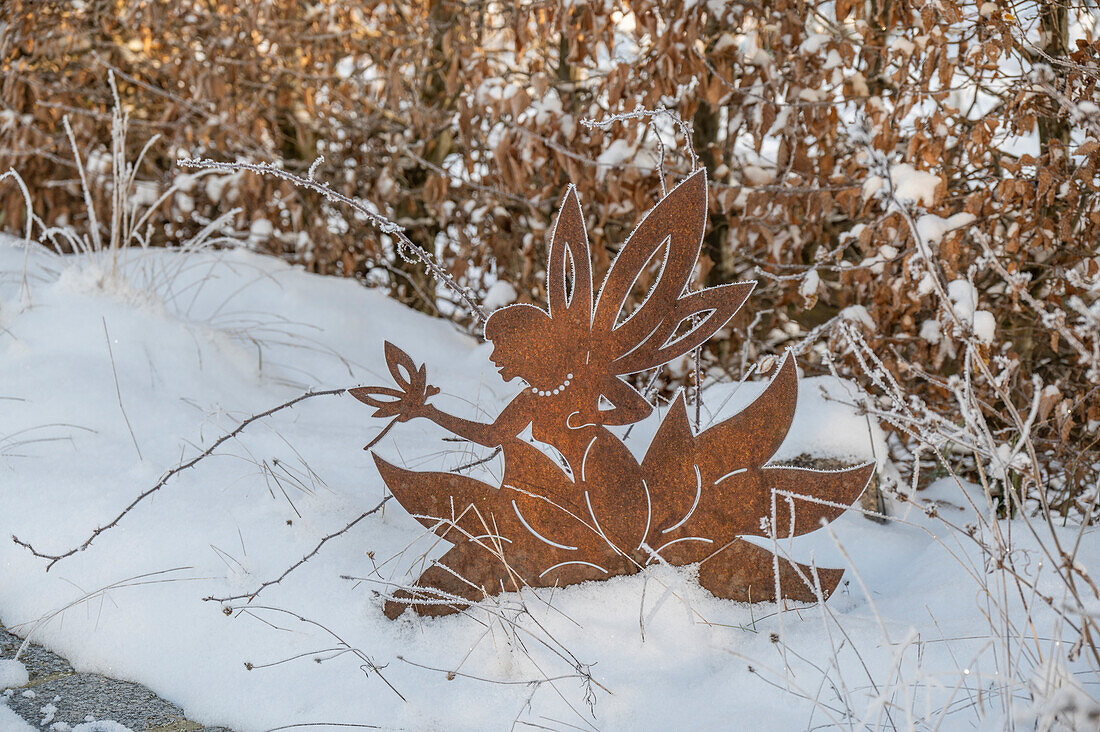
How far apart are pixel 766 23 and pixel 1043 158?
908 millimetres

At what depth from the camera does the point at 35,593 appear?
62.9 inches

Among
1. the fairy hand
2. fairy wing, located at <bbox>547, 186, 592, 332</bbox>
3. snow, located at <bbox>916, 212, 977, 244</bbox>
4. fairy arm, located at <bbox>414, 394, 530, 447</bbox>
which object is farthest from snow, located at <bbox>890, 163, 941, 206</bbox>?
the fairy hand

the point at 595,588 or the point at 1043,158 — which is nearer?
the point at 595,588

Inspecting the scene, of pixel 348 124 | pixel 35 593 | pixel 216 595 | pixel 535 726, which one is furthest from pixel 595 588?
pixel 348 124

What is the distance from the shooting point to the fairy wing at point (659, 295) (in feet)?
5.12

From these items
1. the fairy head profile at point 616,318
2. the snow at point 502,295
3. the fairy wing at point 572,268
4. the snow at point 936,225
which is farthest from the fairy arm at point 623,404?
the snow at point 502,295

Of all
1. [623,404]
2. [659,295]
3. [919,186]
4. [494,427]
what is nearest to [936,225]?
[919,186]

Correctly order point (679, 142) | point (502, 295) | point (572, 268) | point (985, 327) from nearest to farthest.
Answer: point (572, 268)
point (985, 327)
point (679, 142)
point (502, 295)

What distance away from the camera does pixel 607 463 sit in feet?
5.21

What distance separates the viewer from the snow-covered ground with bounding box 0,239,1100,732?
4.39 feet

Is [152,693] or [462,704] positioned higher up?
[462,704]

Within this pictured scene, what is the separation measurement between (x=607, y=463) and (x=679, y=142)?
1518 millimetres

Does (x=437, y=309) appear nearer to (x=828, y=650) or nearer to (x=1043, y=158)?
(x=1043, y=158)

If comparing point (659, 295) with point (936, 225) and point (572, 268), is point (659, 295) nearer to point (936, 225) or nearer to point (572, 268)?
point (572, 268)
